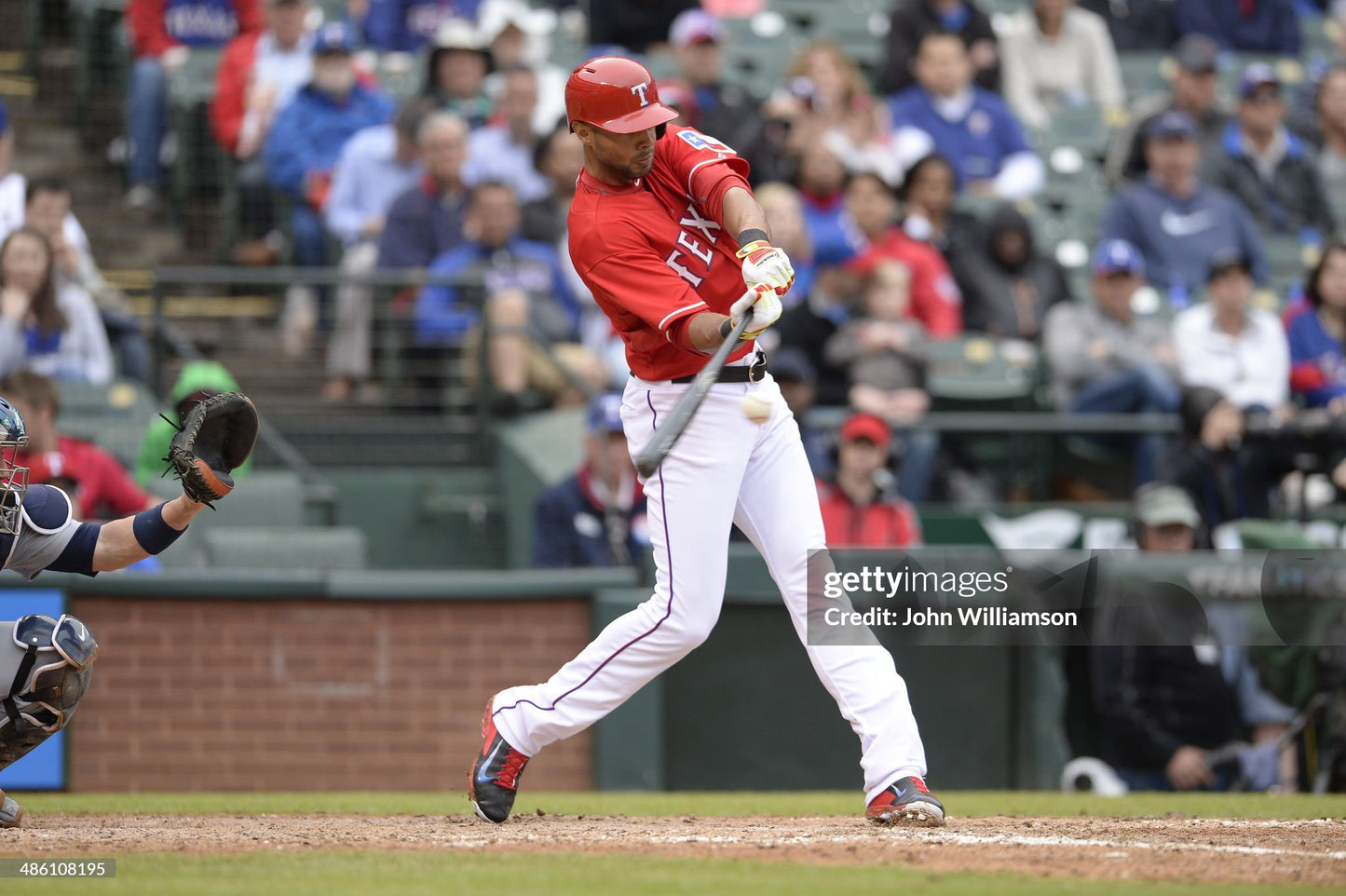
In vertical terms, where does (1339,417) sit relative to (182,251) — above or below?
above

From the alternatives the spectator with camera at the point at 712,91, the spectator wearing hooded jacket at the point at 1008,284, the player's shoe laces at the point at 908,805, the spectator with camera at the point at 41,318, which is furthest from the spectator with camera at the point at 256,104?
the player's shoe laces at the point at 908,805

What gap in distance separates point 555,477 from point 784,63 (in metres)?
4.56

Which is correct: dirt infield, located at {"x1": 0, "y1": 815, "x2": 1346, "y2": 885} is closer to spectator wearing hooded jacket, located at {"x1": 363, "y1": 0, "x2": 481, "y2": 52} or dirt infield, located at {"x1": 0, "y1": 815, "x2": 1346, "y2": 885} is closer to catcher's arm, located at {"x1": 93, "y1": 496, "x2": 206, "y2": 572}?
catcher's arm, located at {"x1": 93, "y1": 496, "x2": 206, "y2": 572}

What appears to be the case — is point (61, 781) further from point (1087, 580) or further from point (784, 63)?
point (784, 63)

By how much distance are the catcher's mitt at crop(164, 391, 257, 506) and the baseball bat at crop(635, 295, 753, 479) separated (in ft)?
3.64

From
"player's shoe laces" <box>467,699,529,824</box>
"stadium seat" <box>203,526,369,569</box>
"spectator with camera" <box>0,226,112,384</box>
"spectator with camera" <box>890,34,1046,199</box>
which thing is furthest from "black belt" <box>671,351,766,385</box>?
"spectator with camera" <box>890,34,1046,199</box>

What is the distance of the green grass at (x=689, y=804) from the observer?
5.84 m

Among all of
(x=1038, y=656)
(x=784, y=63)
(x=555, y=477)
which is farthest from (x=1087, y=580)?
(x=784, y=63)

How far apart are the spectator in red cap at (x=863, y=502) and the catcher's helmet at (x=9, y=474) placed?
3.74 metres

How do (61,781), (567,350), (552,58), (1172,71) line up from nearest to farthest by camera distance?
(61,781), (567,350), (552,58), (1172,71)

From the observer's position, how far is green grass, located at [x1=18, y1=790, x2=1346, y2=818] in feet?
19.2

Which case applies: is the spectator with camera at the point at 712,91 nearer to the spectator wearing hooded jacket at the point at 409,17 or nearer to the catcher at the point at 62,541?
the spectator wearing hooded jacket at the point at 409,17

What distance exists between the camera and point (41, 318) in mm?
8391

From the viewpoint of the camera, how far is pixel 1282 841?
15.5 feet
